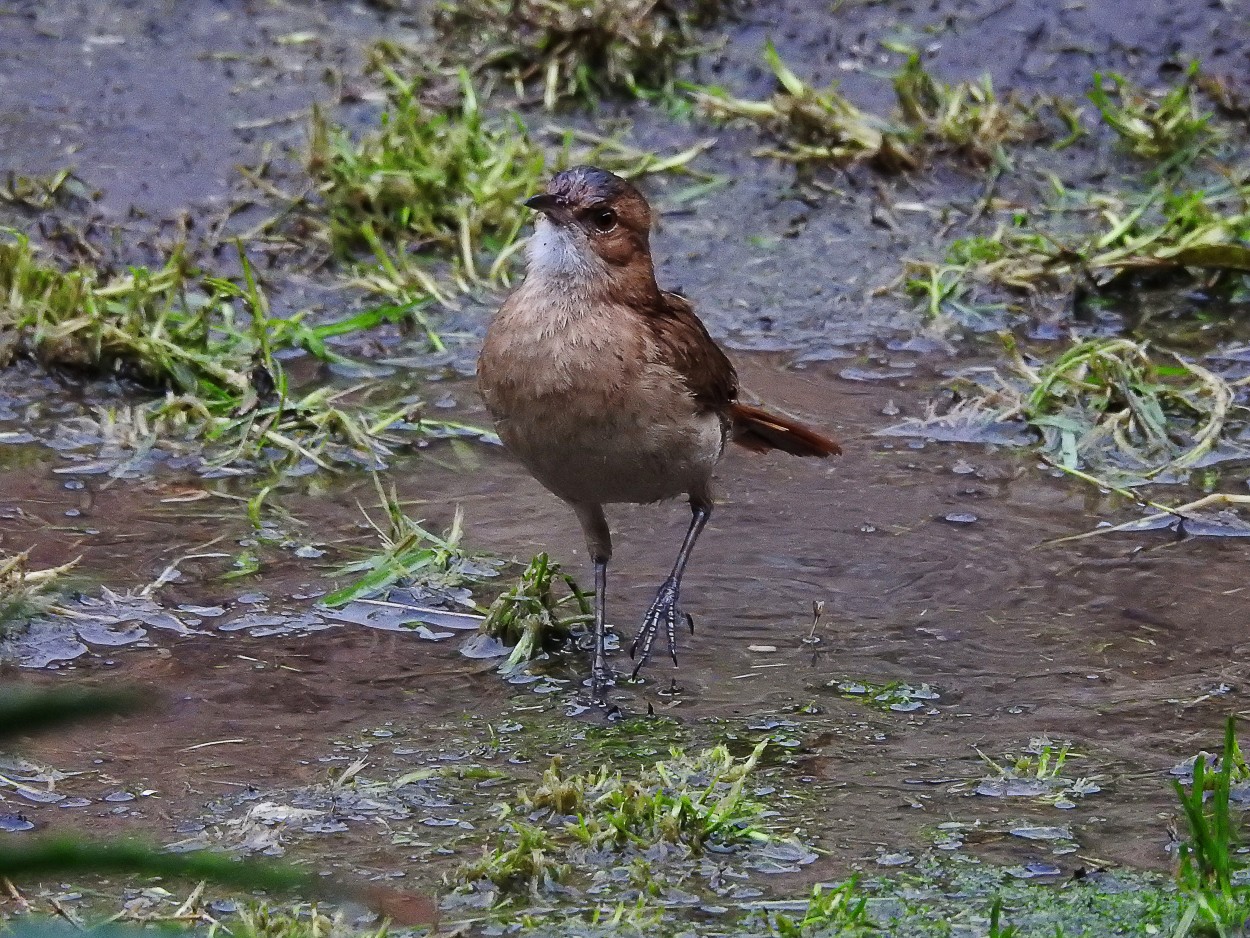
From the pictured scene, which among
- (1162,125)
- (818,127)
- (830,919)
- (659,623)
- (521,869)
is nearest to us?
(830,919)

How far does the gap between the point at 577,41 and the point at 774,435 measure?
11.0ft

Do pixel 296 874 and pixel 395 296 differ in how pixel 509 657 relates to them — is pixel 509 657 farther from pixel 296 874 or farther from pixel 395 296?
pixel 296 874

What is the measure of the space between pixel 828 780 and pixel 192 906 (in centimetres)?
142

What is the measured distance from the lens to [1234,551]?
5086mm

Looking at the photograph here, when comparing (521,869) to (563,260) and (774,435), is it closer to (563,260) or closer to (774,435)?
(563,260)

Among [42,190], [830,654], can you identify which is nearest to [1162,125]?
[830,654]

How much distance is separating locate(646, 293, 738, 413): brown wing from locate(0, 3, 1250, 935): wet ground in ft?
1.97

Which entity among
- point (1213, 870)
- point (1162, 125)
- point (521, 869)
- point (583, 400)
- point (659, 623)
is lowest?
point (659, 623)

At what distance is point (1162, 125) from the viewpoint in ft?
25.2

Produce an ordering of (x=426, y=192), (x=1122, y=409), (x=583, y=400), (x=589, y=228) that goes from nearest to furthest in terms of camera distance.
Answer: (x=583, y=400), (x=589, y=228), (x=1122, y=409), (x=426, y=192)

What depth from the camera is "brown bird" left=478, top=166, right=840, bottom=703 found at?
4293 millimetres

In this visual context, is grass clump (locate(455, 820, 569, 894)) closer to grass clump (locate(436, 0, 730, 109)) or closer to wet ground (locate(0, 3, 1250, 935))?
wet ground (locate(0, 3, 1250, 935))

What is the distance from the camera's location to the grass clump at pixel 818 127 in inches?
303

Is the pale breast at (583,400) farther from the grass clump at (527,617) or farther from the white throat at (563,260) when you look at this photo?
the grass clump at (527,617)
